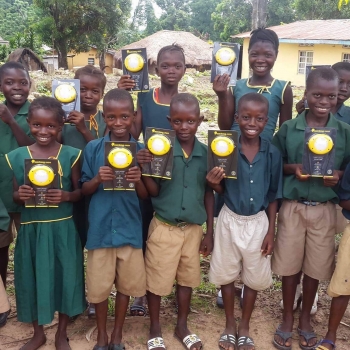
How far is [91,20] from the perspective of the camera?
22.5 m

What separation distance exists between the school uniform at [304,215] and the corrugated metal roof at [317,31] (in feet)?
55.4

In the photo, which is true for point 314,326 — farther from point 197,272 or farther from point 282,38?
point 282,38

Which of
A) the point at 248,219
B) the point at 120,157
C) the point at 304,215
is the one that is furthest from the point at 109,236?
the point at 304,215

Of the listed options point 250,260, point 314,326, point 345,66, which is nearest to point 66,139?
point 250,260

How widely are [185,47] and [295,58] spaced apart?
30.0 feet

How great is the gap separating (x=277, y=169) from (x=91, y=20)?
72.5 feet

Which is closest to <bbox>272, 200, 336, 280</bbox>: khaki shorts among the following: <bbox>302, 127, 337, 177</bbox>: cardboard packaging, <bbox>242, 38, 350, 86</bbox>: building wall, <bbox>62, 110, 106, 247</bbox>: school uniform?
<bbox>302, 127, 337, 177</bbox>: cardboard packaging

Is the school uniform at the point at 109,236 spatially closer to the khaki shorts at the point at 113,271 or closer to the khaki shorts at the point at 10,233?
the khaki shorts at the point at 113,271

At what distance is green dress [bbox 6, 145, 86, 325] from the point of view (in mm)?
2637

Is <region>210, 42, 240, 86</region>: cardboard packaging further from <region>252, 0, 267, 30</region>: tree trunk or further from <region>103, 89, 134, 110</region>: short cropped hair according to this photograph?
<region>252, 0, 267, 30</region>: tree trunk

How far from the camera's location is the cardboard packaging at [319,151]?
254cm

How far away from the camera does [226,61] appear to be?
2.93 m

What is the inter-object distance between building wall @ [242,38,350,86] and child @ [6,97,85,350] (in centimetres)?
1753

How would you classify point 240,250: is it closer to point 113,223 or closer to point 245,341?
point 245,341
